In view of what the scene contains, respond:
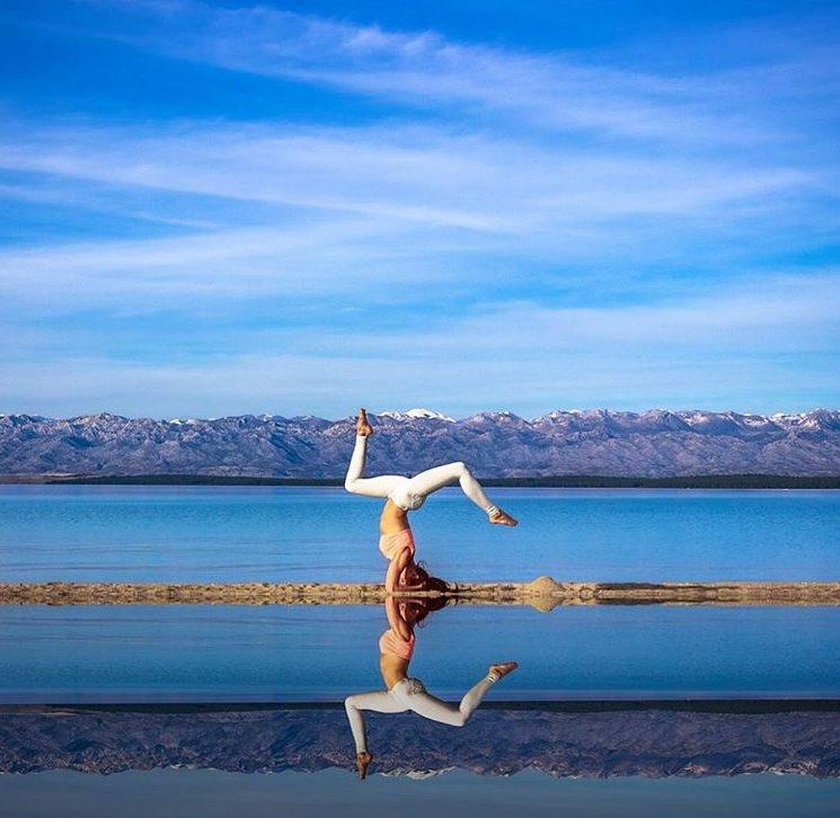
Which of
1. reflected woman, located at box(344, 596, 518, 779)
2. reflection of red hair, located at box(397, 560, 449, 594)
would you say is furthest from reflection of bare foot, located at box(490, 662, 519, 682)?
reflection of red hair, located at box(397, 560, 449, 594)

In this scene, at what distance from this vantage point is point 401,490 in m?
20.3

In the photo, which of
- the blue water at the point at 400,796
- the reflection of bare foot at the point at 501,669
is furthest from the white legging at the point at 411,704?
the blue water at the point at 400,796

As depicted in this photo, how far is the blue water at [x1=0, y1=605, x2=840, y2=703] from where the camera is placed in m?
14.1

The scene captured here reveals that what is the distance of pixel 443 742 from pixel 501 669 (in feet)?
13.3

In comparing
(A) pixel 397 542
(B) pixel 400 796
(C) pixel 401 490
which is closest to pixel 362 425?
(C) pixel 401 490

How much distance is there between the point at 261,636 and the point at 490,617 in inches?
148

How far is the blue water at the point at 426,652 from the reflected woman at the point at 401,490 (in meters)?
1.10

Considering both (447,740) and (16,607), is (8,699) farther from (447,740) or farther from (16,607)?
(16,607)

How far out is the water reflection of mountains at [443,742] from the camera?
1045cm

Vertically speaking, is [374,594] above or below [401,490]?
below

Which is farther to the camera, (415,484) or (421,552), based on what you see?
(421,552)

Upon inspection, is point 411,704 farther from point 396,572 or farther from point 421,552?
point 421,552

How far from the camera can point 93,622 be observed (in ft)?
65.7

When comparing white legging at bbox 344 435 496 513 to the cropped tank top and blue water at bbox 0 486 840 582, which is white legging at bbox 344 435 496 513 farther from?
blue water at bbox 0 486 840 582
